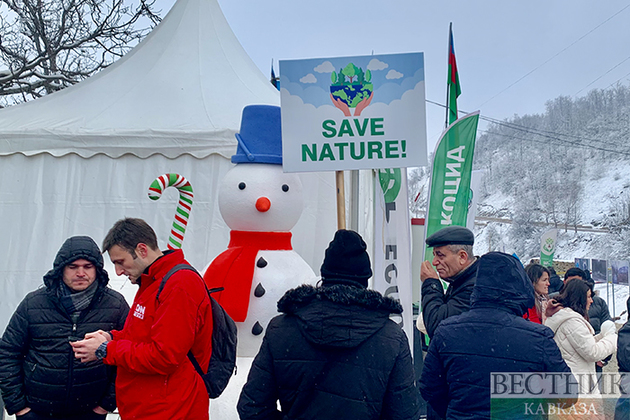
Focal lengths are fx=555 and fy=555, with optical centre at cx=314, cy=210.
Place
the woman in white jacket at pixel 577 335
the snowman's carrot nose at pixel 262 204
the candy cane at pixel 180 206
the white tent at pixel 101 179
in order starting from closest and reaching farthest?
1. the woman in white jacket at pixel 577 335
2. the snowman's carrot nose at pixel 262 204
3. the candy cane at pixel 180 206
4. the white tent at pixel 101 179

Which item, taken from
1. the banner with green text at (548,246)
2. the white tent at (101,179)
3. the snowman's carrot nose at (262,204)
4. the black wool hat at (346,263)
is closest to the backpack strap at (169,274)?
the black wool hat at (346,263)

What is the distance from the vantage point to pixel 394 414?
1.96 m

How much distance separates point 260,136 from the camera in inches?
165

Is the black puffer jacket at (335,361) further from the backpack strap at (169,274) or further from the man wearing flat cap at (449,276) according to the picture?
the man wearing flat cap at (449,276)

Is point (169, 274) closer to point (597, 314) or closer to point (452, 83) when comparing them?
point (452, 83)

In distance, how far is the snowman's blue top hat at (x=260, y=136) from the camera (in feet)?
13.6

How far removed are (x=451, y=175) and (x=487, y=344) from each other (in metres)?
2.18

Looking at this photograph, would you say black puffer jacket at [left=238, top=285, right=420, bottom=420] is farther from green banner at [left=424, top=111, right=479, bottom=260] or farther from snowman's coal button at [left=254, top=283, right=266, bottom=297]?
green banner at [left=424, top=111, right=479, bottom=260]

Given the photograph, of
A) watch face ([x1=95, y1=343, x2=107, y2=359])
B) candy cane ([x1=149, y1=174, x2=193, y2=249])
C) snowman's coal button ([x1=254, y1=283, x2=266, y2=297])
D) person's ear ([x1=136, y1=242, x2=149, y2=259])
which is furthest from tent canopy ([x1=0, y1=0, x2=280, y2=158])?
watch face ([x1=95, y1=343, x2=107, y2=359])

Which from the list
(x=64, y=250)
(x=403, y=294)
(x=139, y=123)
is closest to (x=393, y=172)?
(x=403, y=294)

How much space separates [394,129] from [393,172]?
908 mm

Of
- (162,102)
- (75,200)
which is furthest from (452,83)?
(75,200)

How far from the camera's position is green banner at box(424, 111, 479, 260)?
4117 millimetres

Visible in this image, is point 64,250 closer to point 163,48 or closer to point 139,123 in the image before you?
point 139,123
